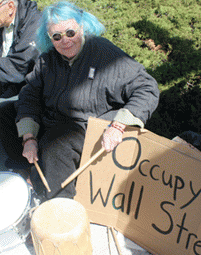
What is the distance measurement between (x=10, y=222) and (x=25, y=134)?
59cm

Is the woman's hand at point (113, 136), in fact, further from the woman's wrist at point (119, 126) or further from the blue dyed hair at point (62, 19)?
the blue dyed hair at point (62, 19)

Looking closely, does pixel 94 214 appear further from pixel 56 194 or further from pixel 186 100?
pixel 186 100

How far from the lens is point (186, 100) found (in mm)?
2600

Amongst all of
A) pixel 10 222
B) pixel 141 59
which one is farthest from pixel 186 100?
pixel 10 222

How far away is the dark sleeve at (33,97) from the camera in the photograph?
1.76m

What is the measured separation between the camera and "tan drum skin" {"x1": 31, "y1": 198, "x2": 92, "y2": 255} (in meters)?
1.17

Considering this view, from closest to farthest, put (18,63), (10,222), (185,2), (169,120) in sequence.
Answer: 1. (10,222)
2. (18,63)
3. (169,120)
4. (185,2)

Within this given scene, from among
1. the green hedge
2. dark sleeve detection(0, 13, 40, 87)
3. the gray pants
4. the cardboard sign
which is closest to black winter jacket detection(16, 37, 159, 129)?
the gray pants

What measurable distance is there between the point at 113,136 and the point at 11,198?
27.0 inches

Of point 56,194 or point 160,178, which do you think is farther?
point 56,194

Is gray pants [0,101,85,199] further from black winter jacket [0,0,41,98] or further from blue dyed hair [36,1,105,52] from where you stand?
black winter jacket [0,0,41,98]

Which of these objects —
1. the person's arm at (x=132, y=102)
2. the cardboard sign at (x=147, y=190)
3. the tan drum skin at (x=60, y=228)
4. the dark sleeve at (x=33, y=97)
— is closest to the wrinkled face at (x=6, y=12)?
the dark sleeve at (x=33, y=97)

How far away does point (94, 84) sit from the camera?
1.62m

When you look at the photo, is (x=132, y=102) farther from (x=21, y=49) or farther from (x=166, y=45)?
(x=166, y=45)
